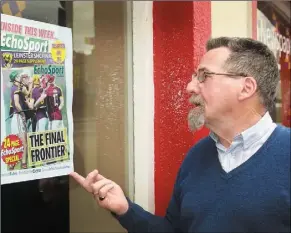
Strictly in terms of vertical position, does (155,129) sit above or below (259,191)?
above

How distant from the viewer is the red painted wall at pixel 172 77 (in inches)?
84.2

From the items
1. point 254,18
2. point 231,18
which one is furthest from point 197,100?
point 254,18

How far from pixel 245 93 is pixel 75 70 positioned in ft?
2.68

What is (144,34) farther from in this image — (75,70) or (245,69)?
(245,69)

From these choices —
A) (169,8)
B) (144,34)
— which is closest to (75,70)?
(144,34)

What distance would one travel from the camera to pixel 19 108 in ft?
5.29

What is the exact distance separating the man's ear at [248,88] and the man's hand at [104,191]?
677 millimetres

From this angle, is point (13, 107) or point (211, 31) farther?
point (211, 31)

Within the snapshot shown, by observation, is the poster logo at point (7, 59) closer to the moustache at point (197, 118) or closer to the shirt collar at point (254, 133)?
the moustache at point (197, 118)

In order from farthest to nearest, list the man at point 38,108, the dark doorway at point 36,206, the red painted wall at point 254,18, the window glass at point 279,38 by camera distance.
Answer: the window glass at point 279,38, the red painted wall at point 254,18, the dark doorway at point 36,206, the man at point 38,108

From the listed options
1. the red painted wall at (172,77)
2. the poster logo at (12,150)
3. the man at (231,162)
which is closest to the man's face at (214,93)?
the man at (231,162)

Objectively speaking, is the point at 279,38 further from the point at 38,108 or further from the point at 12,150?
the point at 12,150

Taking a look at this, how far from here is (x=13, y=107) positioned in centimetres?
159

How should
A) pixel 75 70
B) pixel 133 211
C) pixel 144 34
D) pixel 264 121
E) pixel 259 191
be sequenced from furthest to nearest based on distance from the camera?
pixel 144 34 < pixel 75 70 < pixel 133 211 < pixel 264 121 < pixel 259 191
